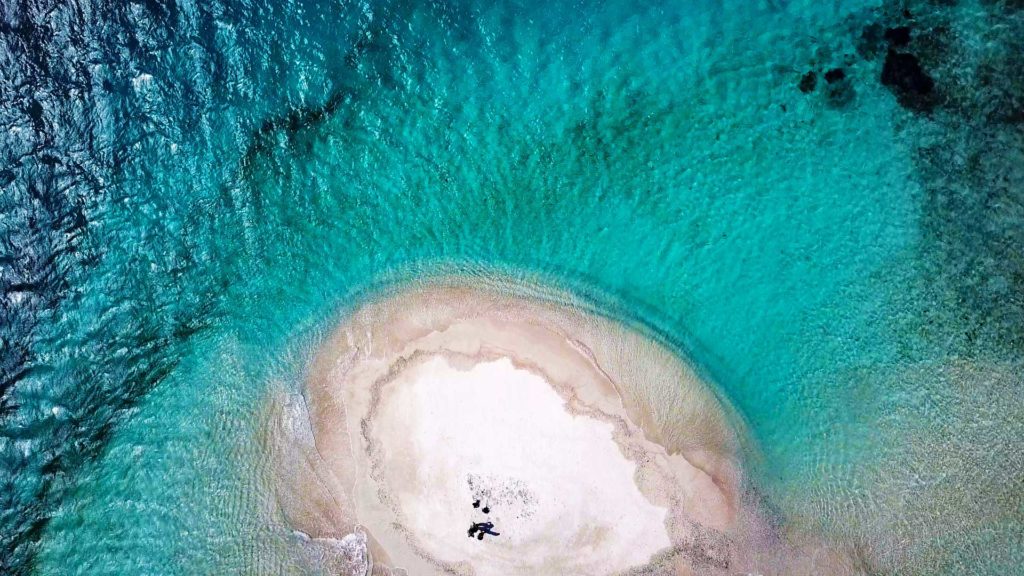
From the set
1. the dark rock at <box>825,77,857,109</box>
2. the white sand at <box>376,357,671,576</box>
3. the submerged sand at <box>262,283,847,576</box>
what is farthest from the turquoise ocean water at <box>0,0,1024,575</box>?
the white sand at <box>376,357,671,576</box>

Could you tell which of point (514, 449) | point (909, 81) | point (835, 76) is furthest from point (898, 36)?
point (514, 449)

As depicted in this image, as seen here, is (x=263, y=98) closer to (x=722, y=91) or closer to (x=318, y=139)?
(x=318, y=139)

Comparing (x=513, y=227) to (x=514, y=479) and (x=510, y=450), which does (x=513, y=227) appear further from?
(x=514, y=479)

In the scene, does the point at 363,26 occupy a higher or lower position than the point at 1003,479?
higher

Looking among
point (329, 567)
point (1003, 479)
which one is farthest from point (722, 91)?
point (329, 567)

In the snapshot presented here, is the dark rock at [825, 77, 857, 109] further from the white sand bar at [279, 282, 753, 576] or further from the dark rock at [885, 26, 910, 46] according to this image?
the white sand bar at [279, 282, 753, 576]

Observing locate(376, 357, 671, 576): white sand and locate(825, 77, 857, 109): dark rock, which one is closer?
locate(376, 357, 671, 576): white sand

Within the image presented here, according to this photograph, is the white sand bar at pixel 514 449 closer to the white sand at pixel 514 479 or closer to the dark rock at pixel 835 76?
the white sand at pixel 514 479
